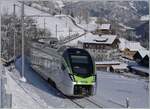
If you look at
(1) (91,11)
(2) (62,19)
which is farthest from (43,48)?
(1) (91,11)

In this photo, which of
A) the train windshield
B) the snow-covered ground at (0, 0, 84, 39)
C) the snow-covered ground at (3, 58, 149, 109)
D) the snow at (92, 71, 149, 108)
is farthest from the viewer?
the snow-covered ground at (0, 0, 84, 39)

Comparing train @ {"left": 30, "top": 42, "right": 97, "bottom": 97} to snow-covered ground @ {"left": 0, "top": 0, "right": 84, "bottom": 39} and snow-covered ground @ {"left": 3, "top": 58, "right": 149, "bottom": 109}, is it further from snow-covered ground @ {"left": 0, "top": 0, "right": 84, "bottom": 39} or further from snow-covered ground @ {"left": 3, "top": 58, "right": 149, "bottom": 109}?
snow-covered ground @ {"left": 0, "top": 0, "right": 84, "bottom": 39}

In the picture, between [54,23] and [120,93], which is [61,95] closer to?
[120,93]

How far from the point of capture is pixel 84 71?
19281mm

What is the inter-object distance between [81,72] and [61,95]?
65.0 inches

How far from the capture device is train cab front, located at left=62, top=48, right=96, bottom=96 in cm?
1892

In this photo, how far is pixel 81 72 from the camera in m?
19.2

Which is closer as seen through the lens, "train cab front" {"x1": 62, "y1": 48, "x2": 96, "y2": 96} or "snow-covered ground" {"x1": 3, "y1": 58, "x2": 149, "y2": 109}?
"snow-covered ground" {"x1": 3, "y1": 58, "x2": 149, "y2": 109}

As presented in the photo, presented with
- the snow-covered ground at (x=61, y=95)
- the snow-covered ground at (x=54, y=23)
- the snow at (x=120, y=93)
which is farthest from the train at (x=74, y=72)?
the snow-covered ground at (x=54, y=23)

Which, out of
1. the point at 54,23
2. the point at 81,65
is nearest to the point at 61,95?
the point at 81,65

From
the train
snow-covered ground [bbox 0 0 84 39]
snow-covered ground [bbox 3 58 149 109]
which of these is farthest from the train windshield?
snow-covered ground [bbox 0 0 84 39]

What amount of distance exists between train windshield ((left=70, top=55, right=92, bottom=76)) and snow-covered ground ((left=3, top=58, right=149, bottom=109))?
1252 mm

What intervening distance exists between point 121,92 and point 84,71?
4.32 m

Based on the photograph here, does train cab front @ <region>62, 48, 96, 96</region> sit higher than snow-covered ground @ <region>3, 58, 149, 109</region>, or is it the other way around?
train cab front @ <region>62, 48, 96, 96</region>
